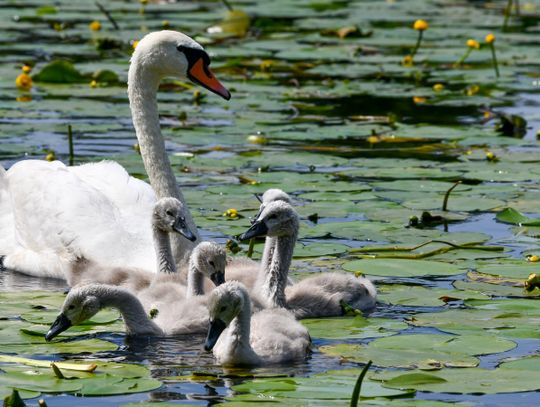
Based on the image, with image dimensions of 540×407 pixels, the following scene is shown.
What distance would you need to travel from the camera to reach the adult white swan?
8.54 m

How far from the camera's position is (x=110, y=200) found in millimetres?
9125

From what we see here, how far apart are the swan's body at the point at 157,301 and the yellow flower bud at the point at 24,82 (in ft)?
21.9

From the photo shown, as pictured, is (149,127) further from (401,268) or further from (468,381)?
(468,381)

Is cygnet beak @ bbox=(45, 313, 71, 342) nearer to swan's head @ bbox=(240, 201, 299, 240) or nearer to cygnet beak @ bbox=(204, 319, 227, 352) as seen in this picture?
cygnet beak @ bbox=(204, 319, 227, 352)

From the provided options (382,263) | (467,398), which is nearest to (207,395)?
(467,398)

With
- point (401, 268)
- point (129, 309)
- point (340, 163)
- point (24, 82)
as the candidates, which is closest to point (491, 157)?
point (340, 163)

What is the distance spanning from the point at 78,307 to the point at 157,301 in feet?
2.17

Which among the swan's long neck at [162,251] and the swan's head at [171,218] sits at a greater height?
the swan's head at [171,218]

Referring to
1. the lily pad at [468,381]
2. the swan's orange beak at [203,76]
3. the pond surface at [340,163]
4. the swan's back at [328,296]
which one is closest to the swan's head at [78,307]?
the pond surface at [340,163]

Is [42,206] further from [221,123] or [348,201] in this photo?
[221,123]

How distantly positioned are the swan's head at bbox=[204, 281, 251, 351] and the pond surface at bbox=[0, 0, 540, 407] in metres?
0.19

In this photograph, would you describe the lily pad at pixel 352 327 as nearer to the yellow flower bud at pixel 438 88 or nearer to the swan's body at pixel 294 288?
the swan's body at pixel 294 288

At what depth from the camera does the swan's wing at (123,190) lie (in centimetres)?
893

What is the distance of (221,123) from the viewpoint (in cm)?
1333
